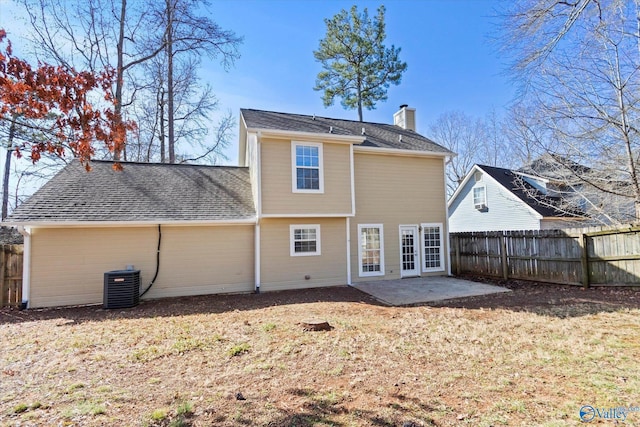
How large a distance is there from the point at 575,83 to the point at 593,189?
3.32 metres

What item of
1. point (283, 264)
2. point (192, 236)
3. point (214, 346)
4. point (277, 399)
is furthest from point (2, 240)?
point (277, 399)

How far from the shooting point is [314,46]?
2073 centimetres

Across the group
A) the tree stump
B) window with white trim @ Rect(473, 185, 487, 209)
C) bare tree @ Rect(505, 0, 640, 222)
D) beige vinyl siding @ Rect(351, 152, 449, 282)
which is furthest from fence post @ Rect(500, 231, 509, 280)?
the tree stump

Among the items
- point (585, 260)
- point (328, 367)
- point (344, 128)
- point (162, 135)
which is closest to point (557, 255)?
point (585, 260)

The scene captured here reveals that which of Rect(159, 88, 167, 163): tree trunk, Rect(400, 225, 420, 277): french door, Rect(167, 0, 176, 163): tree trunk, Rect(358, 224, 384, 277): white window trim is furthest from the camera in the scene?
Rect(159, 88, 167, 163): tree trunk

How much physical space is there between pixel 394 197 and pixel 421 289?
140 inches

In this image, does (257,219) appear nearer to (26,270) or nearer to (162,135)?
(26,270)

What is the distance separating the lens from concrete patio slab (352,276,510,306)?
852 centimetres

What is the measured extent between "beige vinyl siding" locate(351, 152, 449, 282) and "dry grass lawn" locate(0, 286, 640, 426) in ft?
14.5

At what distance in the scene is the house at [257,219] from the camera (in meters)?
8.73

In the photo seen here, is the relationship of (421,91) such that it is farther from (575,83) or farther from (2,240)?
(2,240)

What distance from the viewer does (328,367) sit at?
4.07 metres

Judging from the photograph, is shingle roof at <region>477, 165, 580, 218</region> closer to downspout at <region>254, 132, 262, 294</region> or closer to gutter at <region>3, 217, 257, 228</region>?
downspout at <region>254, 132, 262, 294</region>

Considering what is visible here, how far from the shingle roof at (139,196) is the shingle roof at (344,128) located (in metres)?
2.61
